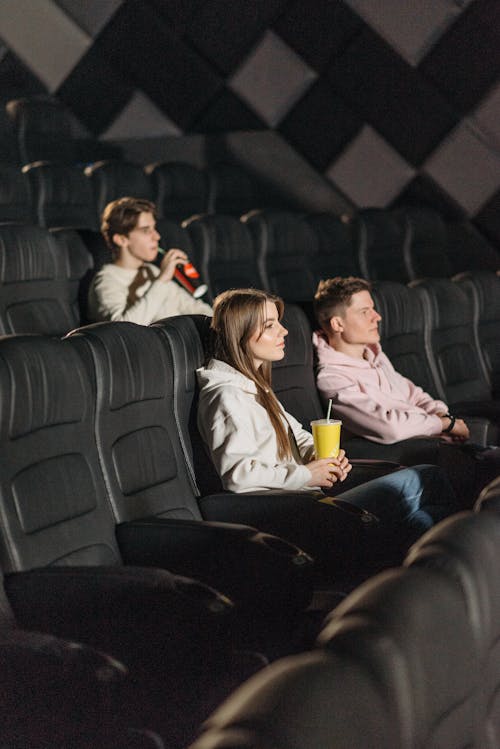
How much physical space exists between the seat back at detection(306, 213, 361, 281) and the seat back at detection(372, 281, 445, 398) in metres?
1.03

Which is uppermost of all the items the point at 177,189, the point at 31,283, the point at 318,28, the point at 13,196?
the point at 318,28

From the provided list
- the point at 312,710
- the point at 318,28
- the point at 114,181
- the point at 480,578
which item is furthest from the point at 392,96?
the point at 312,710

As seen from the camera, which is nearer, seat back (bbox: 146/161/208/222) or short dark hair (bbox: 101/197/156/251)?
short dark hair (bbox: 101/197/156/251)

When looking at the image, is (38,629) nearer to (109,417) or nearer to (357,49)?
(109,417)

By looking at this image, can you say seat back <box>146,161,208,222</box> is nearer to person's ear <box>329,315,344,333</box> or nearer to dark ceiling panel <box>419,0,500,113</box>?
dark ceiling panel <box>419,0,500,113</box>

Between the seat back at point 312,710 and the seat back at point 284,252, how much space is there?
354 cm

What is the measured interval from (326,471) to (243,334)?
0.33 m

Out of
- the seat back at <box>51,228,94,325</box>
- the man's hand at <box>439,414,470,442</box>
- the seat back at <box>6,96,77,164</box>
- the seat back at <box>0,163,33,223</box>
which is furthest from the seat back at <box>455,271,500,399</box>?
the seat back at <box>6,96,77,164</box>

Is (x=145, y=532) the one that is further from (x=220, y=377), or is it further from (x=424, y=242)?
(x=424, y=242)

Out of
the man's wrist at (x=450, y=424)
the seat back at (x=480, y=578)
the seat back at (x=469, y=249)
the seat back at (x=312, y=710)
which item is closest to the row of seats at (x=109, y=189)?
the seat back at (x=469, y=249)

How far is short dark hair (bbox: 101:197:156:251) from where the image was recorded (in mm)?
3119

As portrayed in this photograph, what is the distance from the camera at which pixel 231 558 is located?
1657 millimetres

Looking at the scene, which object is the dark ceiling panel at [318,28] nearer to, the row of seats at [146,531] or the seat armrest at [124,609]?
the row of seats at [146,531]

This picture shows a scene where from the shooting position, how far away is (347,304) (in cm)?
267
